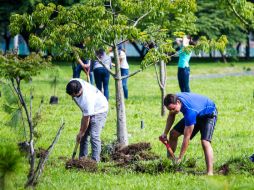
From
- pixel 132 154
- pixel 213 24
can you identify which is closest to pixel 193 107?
pixel 132 154

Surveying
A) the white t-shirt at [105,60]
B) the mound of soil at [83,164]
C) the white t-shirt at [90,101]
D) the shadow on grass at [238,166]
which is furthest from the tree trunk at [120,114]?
the shadow on grass at [238,166]

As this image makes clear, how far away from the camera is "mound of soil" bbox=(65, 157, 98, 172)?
10.4m

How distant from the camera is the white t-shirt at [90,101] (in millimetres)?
10453

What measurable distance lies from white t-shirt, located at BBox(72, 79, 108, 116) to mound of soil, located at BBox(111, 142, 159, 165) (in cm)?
83

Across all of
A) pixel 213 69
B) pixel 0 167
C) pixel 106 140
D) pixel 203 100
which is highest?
pixel 0 167

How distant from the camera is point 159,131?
14.7 m

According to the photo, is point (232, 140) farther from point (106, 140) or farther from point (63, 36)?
point (63, 36)

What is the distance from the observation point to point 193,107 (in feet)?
31.6

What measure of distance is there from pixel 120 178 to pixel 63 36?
9.49 feet

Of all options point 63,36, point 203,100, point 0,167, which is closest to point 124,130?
point 63,36

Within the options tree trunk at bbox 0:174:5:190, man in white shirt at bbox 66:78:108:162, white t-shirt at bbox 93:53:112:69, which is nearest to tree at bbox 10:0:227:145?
man in white shirt at bbox 66:78:108:162

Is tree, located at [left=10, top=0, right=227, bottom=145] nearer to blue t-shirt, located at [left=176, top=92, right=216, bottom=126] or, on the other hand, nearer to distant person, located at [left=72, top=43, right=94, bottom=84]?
distant person, located at [left=72, top=43, right=94, bottom=84]

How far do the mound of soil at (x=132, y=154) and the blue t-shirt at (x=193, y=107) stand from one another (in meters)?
1.57

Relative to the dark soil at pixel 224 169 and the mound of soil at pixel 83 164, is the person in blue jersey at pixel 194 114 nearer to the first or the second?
the dark soil at pixel 224 169
